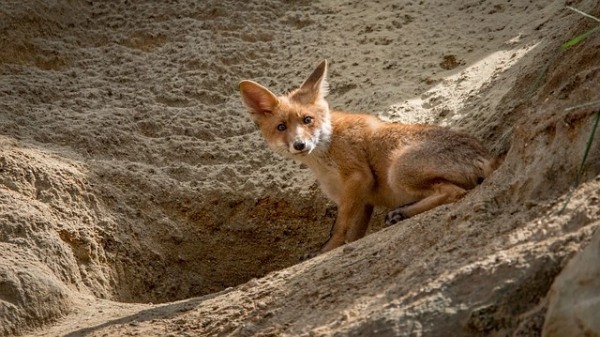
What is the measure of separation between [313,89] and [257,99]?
46 centimetres

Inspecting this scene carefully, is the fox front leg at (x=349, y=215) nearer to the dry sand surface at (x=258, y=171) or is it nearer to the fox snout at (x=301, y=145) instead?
the fox snout at (x=301, y=145)

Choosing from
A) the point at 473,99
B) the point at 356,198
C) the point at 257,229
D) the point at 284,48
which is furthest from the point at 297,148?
the point at 284,48

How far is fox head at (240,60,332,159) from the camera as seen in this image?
6.96 m

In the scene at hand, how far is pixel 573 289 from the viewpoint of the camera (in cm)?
340

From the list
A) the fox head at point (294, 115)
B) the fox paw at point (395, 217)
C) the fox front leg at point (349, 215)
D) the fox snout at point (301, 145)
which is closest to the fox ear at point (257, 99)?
the fox head at point (294, 115)

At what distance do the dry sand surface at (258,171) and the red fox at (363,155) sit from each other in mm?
560

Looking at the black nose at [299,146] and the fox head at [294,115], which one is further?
the fox head at [294,115]

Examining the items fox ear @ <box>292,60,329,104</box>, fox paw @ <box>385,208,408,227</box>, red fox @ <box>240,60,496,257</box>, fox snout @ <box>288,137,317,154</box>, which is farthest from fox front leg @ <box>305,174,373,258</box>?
fox ear @ <box>292,60,329,104</box>

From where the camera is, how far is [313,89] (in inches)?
291

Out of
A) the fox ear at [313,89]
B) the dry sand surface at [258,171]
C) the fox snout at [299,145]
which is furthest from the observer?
the fox ear at [313,89]

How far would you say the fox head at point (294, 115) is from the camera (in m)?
6.96

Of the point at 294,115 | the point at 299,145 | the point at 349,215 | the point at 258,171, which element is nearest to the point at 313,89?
the point at 294,115

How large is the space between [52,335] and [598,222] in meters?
3.41

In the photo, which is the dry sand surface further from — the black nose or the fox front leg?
the black nose
